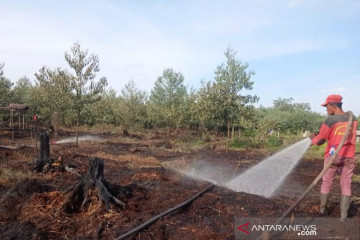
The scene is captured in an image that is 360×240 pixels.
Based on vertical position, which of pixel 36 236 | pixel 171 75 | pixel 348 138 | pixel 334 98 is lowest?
pixel 36 236

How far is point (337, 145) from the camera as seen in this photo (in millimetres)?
5066

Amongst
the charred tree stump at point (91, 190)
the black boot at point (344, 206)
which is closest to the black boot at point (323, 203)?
the black boot at point (344, 206)

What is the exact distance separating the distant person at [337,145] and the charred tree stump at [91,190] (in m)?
3.50

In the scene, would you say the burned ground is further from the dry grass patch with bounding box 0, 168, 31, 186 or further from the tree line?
the tree line

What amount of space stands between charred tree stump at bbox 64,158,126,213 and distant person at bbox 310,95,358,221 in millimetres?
3501

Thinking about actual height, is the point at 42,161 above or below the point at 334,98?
below

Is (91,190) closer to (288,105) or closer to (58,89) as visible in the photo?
(58,89)

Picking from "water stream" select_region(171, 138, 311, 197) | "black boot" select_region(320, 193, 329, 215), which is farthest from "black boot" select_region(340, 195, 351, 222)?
"water stream" select_region(171, 138, 311, 197)

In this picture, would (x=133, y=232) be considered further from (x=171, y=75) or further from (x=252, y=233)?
(x=171, y=75)

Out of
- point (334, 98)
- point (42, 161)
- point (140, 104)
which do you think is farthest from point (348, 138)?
point (140, 104)

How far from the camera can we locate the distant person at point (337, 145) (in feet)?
16.4

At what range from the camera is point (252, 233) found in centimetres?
436

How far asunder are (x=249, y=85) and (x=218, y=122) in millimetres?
10995

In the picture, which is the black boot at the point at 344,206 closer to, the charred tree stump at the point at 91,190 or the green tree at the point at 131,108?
the charred tree stump at the point at 91,190
